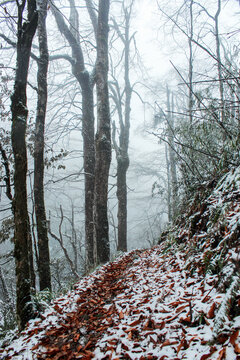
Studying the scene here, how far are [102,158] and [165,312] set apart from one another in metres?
4.15

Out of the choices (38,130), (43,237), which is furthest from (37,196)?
(38,130)

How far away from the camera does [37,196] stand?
4.73m

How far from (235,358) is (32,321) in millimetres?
2501

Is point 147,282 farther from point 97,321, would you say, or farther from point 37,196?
point 37,196

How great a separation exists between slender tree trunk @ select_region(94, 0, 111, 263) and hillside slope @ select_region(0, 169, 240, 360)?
2.01 m

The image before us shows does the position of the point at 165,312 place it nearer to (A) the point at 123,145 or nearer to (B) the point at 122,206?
(B) the point at 122,206

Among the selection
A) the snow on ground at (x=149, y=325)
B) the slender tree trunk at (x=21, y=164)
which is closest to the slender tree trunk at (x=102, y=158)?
the snow on ground at (x=149, y=325)

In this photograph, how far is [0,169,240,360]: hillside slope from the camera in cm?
147

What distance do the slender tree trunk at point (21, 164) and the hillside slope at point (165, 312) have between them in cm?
41

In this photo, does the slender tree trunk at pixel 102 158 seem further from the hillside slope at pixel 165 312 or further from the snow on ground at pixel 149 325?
the snow on ground at pixel 149 325

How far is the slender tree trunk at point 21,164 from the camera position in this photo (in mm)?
2871

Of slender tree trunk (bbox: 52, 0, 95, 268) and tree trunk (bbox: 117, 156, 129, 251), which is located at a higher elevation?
slender tree trunk (bbox: 52, 0, 95, 268)

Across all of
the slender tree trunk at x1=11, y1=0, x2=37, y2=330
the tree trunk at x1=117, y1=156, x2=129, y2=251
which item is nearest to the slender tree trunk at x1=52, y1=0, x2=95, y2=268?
the tree trunk at x1=117, y1=156, x2=129, y2=251

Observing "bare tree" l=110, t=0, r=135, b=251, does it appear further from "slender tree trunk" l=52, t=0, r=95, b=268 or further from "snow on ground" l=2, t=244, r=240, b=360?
"snow on ground" l=2, t=244, r=240, b=360
